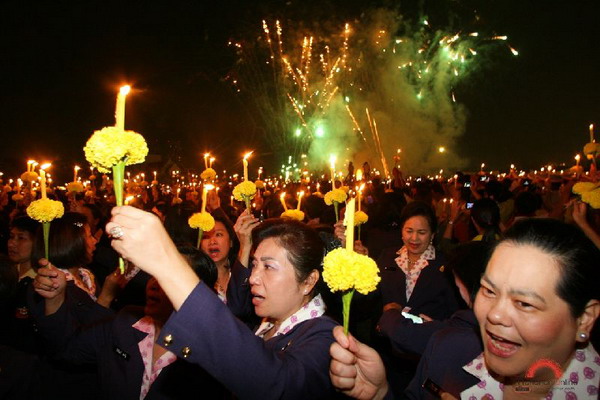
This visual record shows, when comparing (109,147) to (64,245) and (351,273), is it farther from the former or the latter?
(64,245)

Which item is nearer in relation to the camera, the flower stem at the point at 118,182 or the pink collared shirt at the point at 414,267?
the flower stem at the point at 118,182

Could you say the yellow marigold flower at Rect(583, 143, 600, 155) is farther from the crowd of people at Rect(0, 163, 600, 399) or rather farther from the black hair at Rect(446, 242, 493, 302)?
the black hair at Rect(446, 242, 493, 302)

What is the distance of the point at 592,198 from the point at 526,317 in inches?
112

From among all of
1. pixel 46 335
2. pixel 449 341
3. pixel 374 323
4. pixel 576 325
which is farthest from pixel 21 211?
pixel 576 325

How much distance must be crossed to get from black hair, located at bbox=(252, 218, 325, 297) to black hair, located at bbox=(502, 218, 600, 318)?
1317 millimetres

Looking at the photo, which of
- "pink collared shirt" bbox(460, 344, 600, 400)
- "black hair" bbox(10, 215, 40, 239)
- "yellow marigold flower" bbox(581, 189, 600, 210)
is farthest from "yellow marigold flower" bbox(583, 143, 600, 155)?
"black hair" bbox(10, 215, 40, 239)

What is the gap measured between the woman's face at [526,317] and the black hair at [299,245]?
3.91 feet

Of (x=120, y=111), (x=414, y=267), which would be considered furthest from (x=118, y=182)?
(x=414, y=267)

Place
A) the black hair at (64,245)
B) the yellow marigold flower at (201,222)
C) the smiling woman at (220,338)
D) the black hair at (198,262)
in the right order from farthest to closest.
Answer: the black hair at (64,245) < the yellow marigold flower at (201,222) < the black hair at (198,262) < the smiling woman at (220,338)

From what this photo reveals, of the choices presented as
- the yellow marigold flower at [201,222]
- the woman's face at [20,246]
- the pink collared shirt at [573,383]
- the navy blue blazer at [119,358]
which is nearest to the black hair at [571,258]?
the pink collared shirt at [573,383]

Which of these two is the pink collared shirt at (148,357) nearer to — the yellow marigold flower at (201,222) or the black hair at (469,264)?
the yellow marigold flower at (201,222)

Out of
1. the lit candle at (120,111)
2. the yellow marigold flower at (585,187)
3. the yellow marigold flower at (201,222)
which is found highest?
the lit candle at (120,111)

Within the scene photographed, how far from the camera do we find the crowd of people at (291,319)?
159 centimetres

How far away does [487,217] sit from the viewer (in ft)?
17.9
